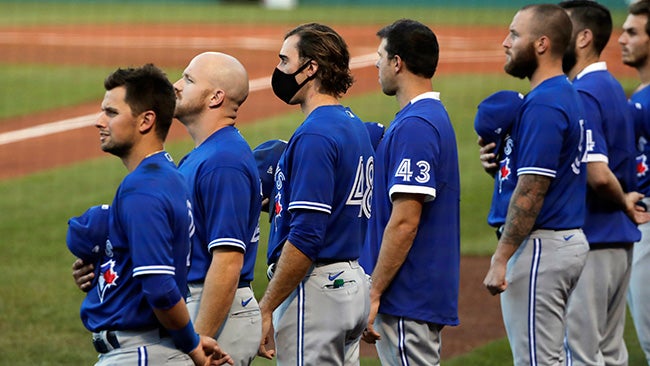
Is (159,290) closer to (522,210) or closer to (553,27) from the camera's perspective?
(522,210)

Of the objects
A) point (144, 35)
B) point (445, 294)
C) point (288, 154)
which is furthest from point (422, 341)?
point (144, 35)

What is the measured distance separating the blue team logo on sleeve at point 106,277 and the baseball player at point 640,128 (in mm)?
3597

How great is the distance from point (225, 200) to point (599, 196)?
2410 millimetres

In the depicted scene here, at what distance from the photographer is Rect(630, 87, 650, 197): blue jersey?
252 inches

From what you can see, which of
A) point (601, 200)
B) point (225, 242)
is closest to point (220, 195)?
point (225, 242)

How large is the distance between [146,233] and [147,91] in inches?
22.6

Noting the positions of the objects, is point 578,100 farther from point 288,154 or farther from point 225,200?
point 225,200

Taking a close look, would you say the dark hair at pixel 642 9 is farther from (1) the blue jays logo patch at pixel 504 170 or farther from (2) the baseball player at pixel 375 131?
(2) the baseball player at pixel 375 131

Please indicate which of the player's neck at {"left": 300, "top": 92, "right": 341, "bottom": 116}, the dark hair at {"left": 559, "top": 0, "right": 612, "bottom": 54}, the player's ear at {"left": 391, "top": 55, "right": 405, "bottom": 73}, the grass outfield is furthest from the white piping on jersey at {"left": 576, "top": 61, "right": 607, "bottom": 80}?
the grass outfield

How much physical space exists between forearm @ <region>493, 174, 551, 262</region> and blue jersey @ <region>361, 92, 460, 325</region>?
305mm

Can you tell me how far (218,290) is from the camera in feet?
13.5

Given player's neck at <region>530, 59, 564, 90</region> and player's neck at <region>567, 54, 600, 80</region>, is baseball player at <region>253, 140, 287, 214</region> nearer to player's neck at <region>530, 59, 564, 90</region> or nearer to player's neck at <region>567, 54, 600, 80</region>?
player's neck at <region>530, 59, 564, 90</region>

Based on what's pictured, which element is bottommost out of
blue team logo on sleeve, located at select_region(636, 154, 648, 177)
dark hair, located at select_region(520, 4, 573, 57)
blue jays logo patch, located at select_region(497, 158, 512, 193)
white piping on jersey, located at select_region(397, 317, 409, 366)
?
white piping on jersey, located at select_region(397, 317, 409, 366)

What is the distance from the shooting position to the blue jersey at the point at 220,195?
164 inches
